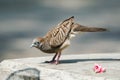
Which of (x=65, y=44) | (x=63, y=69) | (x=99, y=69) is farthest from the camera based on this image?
(x=65, y=44)

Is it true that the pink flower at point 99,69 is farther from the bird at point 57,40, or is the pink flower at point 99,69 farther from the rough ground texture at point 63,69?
the bird at point 57,40

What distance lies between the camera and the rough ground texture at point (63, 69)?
5876 mm

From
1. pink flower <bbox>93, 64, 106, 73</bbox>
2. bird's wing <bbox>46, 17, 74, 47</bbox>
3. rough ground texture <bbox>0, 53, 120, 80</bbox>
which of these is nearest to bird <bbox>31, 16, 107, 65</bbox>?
bird's wing <bbox>46, 17, 74, 47</bbox>

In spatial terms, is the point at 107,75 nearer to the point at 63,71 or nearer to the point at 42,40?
the point at 63,71

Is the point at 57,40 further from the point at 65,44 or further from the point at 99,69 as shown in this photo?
the point at 99,69

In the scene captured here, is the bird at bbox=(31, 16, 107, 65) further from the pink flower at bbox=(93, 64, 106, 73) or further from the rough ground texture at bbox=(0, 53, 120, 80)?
the pink flower at bbox=(93, 64, 106, 73)

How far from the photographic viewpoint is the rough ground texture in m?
5.88

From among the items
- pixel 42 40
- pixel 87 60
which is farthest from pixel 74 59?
pixel 42 40

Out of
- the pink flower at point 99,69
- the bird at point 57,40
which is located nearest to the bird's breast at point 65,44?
the bird at point 57,40

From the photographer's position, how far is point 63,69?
623 centimetres

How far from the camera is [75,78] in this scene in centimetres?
582

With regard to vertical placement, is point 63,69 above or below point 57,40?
below

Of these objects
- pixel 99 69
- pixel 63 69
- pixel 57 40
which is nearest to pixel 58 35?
pixel 57 40

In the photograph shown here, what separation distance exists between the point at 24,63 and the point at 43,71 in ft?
1.68
